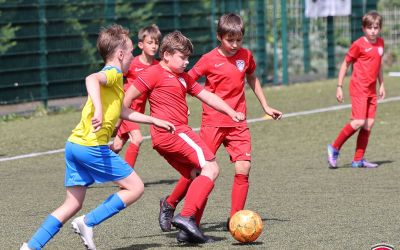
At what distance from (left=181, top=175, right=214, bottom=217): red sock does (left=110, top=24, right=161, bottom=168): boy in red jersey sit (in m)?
2.98

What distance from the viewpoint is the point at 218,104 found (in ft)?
27.2

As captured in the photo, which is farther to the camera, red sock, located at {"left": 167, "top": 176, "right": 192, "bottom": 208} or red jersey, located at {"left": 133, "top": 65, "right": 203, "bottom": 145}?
red sock, located at {"left": 167, "top": 176, "right": 192, "bottom": 208}

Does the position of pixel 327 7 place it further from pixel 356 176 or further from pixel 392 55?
pixel 356 176

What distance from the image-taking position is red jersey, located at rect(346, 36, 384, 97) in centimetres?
1306

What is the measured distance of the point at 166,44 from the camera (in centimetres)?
830

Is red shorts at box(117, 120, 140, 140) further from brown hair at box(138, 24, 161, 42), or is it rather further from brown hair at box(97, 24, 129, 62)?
brown hair at box(97, 24, 129, 62)

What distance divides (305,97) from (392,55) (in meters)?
8.29

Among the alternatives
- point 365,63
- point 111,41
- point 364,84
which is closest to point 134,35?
point 365,63

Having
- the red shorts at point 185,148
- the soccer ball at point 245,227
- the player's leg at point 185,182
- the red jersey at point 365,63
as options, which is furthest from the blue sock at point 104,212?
the red jersey at point 365,63

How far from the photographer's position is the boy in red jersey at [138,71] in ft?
37.1

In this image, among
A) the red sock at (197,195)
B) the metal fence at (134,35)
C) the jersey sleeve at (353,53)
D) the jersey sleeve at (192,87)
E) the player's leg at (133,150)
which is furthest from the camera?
the metal fence at (134,35)

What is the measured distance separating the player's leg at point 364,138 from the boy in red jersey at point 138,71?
2.74 metres

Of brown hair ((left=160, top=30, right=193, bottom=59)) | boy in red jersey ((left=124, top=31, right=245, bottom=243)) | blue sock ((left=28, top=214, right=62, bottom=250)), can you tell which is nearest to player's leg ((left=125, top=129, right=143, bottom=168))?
boy in red jersey ((left=124, top=31, right=245, bottom=243))

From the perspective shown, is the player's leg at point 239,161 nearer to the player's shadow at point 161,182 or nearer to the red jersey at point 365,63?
the player's shadow at point 161,182
